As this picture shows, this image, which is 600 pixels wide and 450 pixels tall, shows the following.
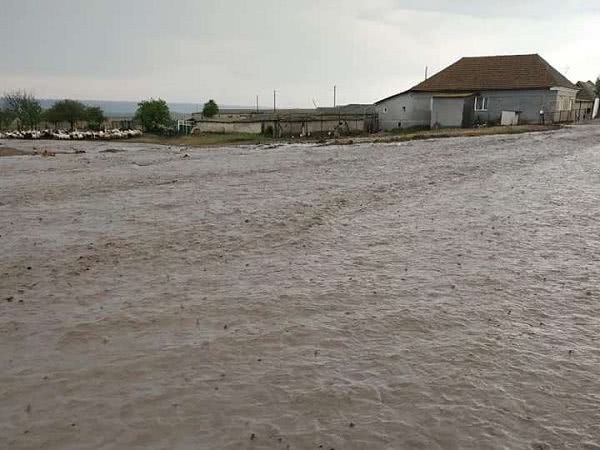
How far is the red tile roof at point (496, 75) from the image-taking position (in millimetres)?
44469

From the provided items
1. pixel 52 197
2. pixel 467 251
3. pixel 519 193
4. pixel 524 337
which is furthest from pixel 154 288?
pixel 519 193

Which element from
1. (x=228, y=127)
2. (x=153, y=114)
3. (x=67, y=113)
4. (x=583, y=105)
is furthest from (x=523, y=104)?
(x=67, y=113)

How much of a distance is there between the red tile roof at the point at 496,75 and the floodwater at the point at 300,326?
3641 centimetres

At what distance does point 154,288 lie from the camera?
661cm

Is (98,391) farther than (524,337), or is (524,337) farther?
(524,337)

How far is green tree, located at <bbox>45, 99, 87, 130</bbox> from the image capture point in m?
68.8

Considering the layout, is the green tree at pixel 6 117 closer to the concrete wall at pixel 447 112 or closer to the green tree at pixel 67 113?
the green tree at pixel 67 113

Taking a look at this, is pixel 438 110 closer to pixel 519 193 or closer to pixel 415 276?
pixel 519 193

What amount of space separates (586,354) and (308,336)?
271cm

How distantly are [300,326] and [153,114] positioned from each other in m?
58.7

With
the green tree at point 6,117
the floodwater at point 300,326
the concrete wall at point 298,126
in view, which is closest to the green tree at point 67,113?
the green tree at point 6,117

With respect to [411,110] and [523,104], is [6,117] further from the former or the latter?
[523,104]

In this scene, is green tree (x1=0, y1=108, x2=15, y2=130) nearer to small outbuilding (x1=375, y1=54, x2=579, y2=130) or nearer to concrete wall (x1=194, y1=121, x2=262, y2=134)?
concrete wall (x1=194, y1=121, x2=262, y2=134)

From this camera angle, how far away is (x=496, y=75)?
151 feet
